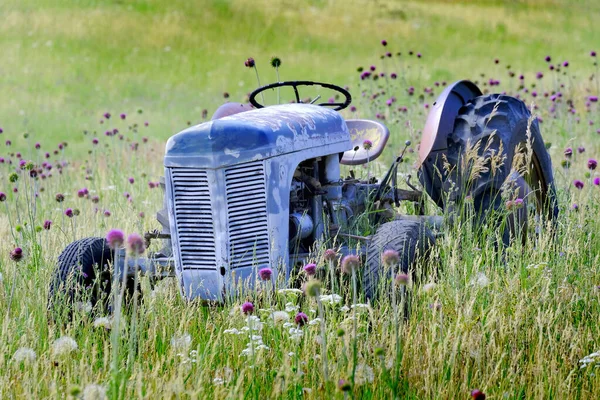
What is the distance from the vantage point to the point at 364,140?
5586mm

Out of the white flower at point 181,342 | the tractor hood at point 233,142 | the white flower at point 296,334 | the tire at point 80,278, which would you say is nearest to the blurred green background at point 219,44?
the tire at point 80,278

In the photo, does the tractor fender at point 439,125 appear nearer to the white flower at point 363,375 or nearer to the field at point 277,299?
the field at point 277,299

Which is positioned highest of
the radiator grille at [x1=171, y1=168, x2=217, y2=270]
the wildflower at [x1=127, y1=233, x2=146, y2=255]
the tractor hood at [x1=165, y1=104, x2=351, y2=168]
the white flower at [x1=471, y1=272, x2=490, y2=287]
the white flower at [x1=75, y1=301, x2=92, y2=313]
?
the tractor hood at [x1=165, y1=104, x2=351, y2=168]

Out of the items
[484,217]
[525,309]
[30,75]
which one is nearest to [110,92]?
[30,75]

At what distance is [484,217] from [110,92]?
1396 cm

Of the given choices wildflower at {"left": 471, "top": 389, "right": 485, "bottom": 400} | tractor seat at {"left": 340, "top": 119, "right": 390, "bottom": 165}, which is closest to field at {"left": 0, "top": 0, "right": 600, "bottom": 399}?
wildflower at {"left": 471, "top": 389, "right": 485, "bottom": 400}

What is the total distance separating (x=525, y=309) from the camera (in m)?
3.67

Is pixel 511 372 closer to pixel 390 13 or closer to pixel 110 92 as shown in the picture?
pixel 110 92

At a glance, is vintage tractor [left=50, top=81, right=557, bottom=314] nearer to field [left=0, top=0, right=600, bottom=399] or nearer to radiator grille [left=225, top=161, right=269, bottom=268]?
radiator grille [left=225, top=161, right=269, bottom=268]

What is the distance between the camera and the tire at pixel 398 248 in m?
3.92

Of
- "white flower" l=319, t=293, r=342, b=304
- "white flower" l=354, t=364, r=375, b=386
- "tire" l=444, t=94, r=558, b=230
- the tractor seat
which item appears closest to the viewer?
"white flower" l=354, t=364, r=375, b=386

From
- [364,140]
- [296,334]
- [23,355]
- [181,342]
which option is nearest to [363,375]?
[296,334]

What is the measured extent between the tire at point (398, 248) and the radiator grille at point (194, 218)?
2.29 ft

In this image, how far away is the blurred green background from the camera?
17.5 metres
